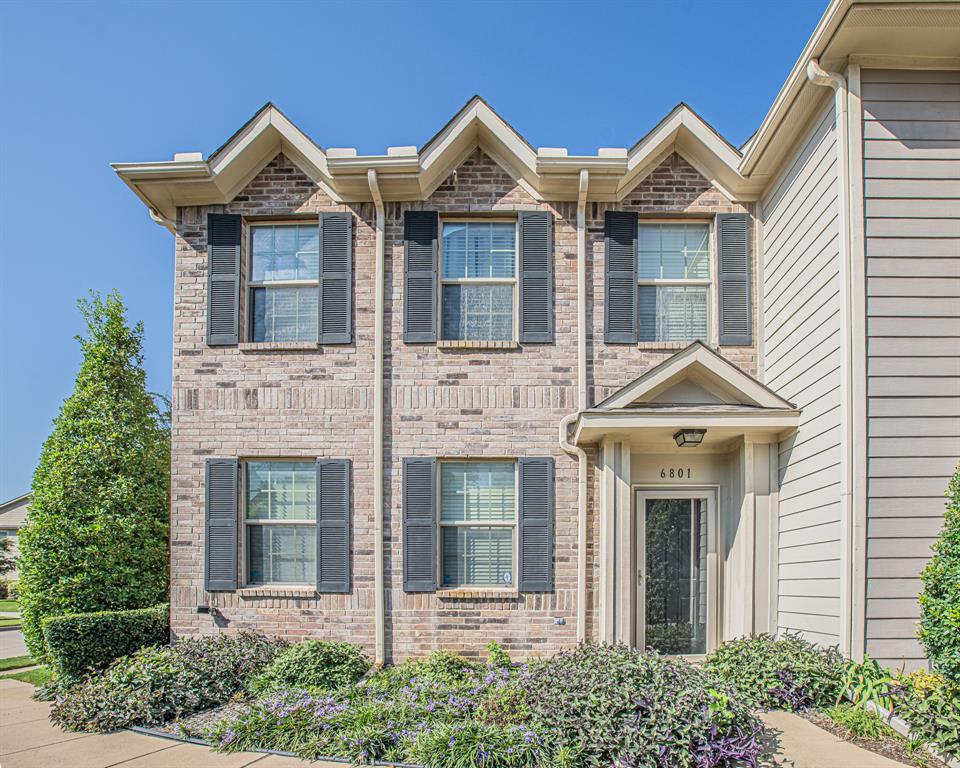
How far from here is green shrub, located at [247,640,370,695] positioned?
6359 millimetres

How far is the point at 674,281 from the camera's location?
8.00 m

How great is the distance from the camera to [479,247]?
8.11 metres

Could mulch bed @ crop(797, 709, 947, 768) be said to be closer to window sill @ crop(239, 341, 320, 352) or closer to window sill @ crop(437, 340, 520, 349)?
window sill @ crop(437, 340, 520, 349)

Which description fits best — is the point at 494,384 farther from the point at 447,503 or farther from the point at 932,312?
the point at 932,312

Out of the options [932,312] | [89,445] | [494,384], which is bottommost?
[89,445]

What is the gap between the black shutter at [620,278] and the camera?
309 inches

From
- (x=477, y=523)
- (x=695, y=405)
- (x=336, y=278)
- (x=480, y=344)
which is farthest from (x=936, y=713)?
(x=336, y=278)

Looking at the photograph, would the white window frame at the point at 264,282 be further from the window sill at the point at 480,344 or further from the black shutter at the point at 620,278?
the black shutter at the point at 620,278

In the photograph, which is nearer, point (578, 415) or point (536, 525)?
point (578, 415)

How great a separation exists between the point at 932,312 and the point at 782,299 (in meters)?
1.64

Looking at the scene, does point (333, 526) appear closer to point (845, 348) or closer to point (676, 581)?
point (676, 581)

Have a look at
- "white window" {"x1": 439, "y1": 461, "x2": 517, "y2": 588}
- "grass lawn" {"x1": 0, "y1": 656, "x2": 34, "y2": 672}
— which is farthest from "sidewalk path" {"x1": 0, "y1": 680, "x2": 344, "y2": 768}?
"grass lawn" {"x1": 0, "y1": 656, "x2": 34, "y2": 672}

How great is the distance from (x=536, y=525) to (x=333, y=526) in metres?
2.22

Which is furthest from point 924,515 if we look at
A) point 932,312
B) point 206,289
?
point 206,289
